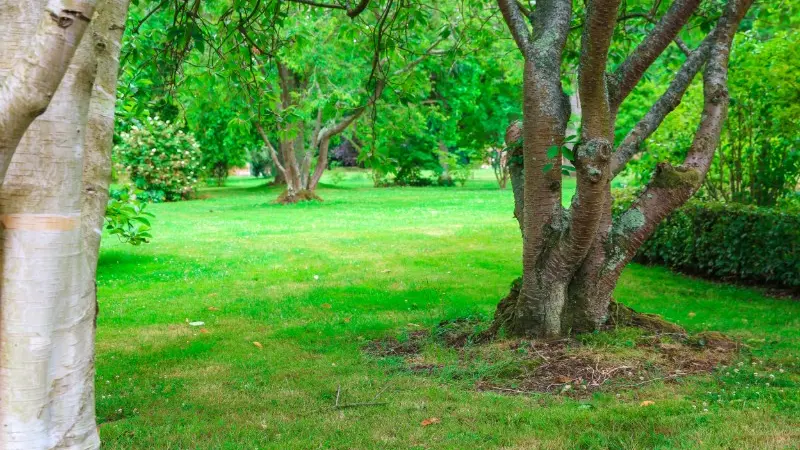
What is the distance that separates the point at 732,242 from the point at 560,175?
506 cm

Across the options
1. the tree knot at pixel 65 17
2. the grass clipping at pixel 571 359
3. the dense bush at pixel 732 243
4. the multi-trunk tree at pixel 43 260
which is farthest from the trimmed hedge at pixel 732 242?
the tree knot at pixel 65 17

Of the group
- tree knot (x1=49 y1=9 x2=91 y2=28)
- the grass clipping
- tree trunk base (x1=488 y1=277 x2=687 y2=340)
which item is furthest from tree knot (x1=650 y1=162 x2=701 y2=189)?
tree knot (x1=49 y1=9 x2=91 y2=28)

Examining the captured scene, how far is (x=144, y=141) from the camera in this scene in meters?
27.2

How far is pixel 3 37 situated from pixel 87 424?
1.71m

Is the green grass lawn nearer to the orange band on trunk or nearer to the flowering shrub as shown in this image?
the orange band on trunk

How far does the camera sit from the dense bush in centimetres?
901

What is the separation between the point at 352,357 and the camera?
6188 millimetres

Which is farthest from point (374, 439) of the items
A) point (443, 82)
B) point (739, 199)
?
point (443, 82)

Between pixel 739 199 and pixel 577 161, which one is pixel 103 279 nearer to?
pixel 577 161

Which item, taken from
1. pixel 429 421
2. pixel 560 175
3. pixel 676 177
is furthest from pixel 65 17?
pixel 676 177

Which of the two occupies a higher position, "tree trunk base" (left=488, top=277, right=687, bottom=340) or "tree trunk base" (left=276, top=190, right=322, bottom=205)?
"tree trunk base" (left=488, top=277, right=687, bottom=340)

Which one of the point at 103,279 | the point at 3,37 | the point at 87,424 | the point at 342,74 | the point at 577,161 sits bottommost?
the point at 103,279

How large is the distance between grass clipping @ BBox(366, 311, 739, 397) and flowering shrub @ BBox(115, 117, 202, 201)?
74.7 feet

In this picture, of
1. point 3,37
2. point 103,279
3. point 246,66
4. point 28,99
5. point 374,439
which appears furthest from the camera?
point 103,279
